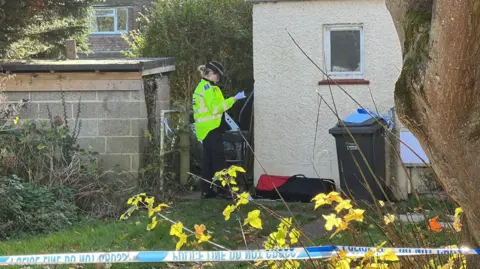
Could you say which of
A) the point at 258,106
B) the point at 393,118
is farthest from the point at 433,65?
the point at 258,106

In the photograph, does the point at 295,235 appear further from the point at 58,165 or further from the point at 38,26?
the point at 38,26

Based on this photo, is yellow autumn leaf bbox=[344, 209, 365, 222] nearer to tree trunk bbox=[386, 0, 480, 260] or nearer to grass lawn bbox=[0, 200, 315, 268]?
tree trunk bbox=[386, 0, 480, 260]

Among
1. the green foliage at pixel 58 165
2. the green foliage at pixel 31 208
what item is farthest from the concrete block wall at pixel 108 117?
the green foliage at pixel 31 208

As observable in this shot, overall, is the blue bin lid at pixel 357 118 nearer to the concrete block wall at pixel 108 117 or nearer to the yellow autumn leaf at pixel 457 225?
the concrete block wall at pixel 108 117

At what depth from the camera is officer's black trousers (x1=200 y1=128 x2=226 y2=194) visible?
920 cm

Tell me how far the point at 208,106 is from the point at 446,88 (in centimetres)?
676

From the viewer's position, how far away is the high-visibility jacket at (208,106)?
9070 millimetres

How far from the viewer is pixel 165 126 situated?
9523 mm

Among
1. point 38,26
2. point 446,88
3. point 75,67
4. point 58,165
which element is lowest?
point 58,165

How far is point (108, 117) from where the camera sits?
9.14m

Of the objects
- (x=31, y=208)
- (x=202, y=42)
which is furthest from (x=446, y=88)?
(x=202, y=42)

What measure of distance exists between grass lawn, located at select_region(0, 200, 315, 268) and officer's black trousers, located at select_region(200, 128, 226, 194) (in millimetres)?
1180

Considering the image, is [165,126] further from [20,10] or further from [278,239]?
[278,239]

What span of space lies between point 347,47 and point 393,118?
121cm
